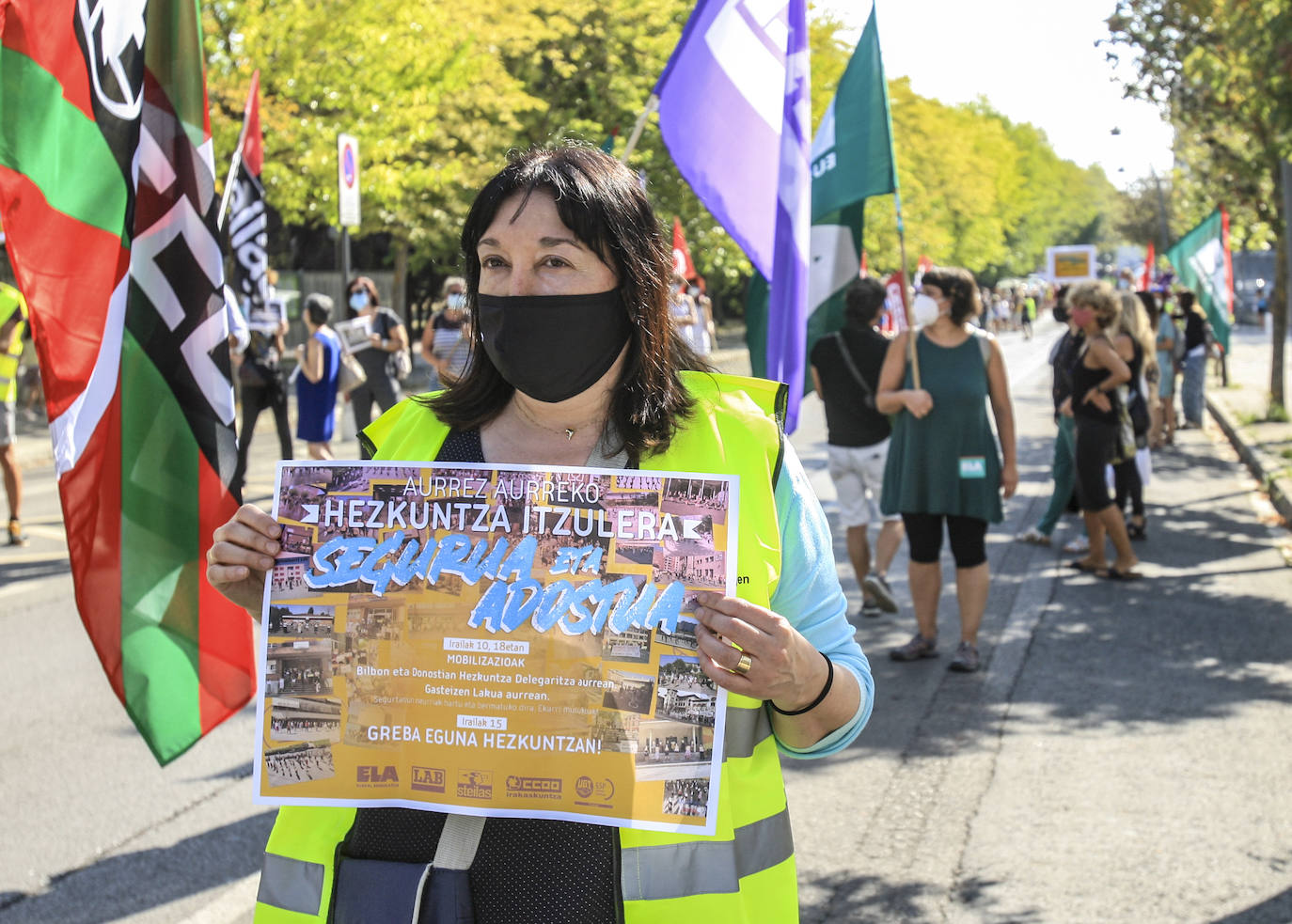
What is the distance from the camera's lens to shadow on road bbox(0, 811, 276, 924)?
12.5 ft

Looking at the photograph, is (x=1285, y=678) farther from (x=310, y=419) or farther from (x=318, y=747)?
(x=310, y=419)

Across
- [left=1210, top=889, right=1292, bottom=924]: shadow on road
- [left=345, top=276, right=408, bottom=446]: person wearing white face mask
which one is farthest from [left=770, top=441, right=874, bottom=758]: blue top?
[left=345, top=276, right=408, bottom=446]: person wearing white face mask

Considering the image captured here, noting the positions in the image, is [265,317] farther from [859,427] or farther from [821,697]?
[821,697]

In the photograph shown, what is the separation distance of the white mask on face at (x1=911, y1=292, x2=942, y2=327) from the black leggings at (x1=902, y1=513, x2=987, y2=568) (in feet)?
3.22

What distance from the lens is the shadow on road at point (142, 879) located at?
3811 millimetres

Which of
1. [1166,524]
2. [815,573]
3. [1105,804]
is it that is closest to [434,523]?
[815,573]

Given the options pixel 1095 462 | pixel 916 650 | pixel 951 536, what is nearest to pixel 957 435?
pixel 951 536

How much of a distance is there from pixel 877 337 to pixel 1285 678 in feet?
8.97

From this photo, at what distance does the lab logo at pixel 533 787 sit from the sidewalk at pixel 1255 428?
1023 cm

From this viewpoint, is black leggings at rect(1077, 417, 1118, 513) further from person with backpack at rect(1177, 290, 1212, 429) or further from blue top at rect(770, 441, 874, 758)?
person with backpack at rect(1177, 290, 1212, 429)

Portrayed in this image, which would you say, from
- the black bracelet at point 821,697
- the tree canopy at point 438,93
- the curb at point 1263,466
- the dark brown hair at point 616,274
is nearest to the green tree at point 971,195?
the tree canopy at point 438,93

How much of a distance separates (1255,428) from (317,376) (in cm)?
1199

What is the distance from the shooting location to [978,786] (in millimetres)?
4785

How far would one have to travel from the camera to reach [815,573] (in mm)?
1884
